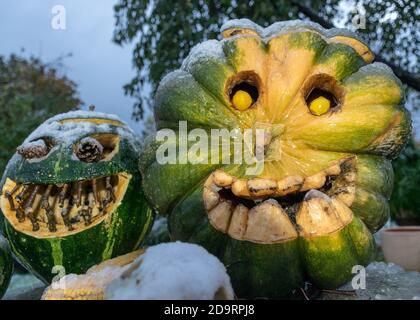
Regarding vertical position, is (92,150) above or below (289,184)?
above

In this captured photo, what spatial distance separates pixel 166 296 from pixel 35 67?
14.2m

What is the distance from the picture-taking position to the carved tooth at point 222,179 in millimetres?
1619

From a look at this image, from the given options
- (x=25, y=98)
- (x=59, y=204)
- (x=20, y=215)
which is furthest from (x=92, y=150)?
(x=25, y=98)

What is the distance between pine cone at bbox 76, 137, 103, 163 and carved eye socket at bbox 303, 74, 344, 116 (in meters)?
0.84

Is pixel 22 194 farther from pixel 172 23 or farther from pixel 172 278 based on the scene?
pixel 172 23

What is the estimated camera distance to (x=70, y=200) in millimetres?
1953

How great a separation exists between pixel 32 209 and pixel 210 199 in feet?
2.42

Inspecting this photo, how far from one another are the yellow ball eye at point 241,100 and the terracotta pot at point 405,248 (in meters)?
1.46

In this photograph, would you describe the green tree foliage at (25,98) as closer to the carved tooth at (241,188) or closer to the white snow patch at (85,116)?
the white snow patch at (85,116)

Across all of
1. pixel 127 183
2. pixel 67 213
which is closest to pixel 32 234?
pixel 67 213

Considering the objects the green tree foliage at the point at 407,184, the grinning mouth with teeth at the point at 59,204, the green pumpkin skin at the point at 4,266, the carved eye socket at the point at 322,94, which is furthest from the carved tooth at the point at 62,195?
the green tree foliage at the point at 407,184

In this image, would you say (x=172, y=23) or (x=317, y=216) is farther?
(x=172, y=23)

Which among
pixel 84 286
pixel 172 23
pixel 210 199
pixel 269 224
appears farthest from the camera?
pixel 172 23

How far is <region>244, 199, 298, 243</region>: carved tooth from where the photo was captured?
1.55 m
